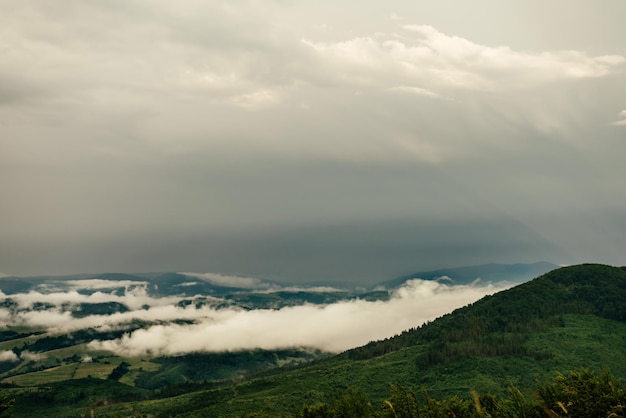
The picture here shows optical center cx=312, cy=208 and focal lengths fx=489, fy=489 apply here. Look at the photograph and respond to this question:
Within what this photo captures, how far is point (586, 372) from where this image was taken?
5103 inches

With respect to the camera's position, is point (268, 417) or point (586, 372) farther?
point (268, 417)

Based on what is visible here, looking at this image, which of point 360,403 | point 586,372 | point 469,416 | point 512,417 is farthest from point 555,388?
point 360,403

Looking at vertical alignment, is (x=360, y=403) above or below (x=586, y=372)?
below

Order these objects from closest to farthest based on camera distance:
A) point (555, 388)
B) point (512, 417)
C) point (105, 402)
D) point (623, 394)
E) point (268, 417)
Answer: point (105, 402) < point (623, 394) < point (512, 417) < point (555, 388) < point (268, 417)

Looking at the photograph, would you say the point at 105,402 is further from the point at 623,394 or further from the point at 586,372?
the point at 586,372

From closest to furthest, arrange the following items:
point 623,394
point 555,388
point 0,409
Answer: point 0,409
point 623,394
point 555,388

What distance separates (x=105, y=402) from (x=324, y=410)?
14446 cm

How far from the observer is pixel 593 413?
111438mm

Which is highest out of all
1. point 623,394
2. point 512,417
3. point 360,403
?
point 623,394

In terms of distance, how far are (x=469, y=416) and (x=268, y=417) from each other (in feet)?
200

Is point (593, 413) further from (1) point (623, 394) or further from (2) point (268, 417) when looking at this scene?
(2) point (268, 417)

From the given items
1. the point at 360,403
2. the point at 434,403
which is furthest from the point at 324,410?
the point at 434,403

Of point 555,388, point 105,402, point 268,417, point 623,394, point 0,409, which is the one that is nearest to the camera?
point 105,402

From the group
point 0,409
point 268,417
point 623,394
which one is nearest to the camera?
point 0,409
